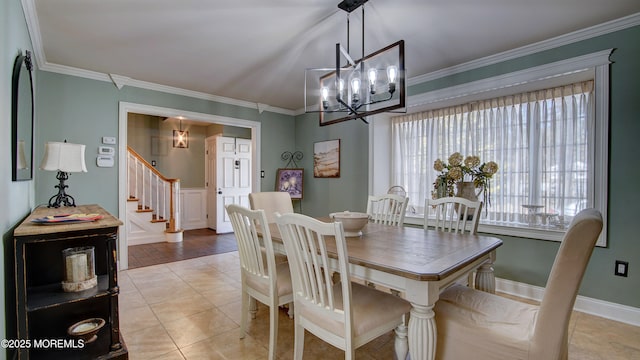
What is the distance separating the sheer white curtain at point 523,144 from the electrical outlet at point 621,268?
0.54 m

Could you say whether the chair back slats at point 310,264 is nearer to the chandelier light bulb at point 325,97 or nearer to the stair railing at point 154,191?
the chandelier light bulb at point 325,97

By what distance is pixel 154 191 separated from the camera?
18.5 feet

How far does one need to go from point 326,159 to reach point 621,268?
357 cm

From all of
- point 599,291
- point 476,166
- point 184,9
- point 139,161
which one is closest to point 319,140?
point 476,166

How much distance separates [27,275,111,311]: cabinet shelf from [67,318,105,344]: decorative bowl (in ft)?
0.77

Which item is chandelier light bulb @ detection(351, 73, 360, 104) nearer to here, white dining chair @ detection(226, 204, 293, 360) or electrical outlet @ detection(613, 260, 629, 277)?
white dining chair @ detection(226, 204, 293, 360)

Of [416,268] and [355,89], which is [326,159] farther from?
[416,268]

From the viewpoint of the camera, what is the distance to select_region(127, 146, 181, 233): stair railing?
216 inches

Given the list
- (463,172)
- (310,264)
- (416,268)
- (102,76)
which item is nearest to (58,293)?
(310,264)

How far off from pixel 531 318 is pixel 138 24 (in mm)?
3389

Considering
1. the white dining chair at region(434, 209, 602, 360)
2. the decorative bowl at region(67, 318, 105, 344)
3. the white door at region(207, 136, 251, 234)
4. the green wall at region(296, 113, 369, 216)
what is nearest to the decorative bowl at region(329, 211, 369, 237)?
the white dining chair at region(434, 209, 602, 360)

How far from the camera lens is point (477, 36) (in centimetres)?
263

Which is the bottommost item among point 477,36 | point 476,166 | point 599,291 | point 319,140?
point 599,291

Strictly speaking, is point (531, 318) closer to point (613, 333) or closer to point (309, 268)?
point (309, 268)
